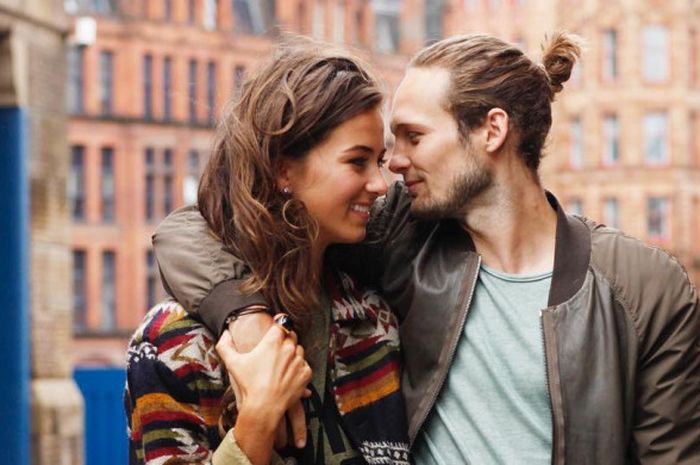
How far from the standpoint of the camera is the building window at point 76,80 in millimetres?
51188

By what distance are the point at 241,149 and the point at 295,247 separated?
0.74ft

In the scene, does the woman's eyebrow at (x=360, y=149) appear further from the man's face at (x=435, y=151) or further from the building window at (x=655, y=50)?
the building window at (x=655, y=50)

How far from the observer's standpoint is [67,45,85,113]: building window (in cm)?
5119

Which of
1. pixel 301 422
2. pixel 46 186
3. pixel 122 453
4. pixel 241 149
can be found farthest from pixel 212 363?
pixel 122 453

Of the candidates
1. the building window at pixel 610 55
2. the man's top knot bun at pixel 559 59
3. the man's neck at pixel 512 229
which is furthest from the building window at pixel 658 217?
the man's neck at pixel 512 229

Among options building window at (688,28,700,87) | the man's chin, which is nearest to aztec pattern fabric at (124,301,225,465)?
the man's chin

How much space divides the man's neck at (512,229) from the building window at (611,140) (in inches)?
2078

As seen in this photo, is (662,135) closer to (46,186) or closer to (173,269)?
(46,186)

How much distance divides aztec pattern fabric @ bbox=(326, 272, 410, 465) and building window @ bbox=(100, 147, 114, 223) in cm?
4840

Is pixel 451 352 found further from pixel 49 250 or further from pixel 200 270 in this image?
pixel 49 250

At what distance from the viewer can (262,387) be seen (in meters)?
3.12

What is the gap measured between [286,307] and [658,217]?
176 ft

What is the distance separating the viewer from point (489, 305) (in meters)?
3.58

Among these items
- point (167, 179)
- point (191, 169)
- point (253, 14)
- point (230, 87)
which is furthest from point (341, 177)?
point (253, 14)
